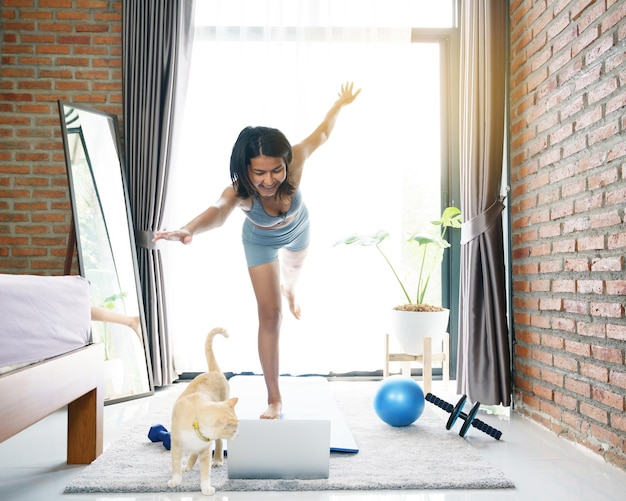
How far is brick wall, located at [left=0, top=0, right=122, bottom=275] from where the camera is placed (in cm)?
368

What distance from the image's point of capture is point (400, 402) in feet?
8.46

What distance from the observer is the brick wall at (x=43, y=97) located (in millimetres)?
3678

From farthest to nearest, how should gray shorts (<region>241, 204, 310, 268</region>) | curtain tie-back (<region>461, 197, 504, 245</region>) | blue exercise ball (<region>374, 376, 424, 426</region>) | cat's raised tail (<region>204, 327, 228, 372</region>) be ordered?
1. curtain tie-back (<region>461, 197, 504, 245</region>)
2. blue exercise ball (<region>374, 376, 424, 426</region>)
3. gray shorts (<region>241, 204, 310, 268</region>)
4. cat's raised tail (<region>204, 327, 228, 372</region>)

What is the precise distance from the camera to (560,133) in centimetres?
259

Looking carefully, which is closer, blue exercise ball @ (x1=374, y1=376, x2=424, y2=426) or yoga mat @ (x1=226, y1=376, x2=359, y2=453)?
yoga mat @ (x1=226, y1=376, x2=359, y2=453)

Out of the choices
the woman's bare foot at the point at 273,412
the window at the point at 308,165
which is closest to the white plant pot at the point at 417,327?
the window at the point at 308,165

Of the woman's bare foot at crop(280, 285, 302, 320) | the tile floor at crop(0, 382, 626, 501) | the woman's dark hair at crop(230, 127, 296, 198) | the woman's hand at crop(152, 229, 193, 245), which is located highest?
the woman's dark hair at crop(230, 127, 296, 198)

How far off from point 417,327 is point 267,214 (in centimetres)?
139

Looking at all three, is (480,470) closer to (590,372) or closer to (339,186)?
(590,372)

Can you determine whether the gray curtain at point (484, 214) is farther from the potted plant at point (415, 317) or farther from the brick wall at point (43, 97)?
the brick wall at point (43, 97)

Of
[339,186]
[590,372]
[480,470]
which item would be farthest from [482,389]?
[339,186]

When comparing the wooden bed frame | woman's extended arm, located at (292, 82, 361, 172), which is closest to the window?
woman's extended arm, located at (292, 82, 361, 172)

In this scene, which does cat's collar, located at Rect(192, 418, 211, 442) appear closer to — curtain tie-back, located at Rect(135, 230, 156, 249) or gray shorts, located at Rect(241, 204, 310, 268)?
gray shorts, located at Rect(241, 204, 310, 268)

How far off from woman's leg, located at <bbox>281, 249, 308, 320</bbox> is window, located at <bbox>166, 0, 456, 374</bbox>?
859 mm
